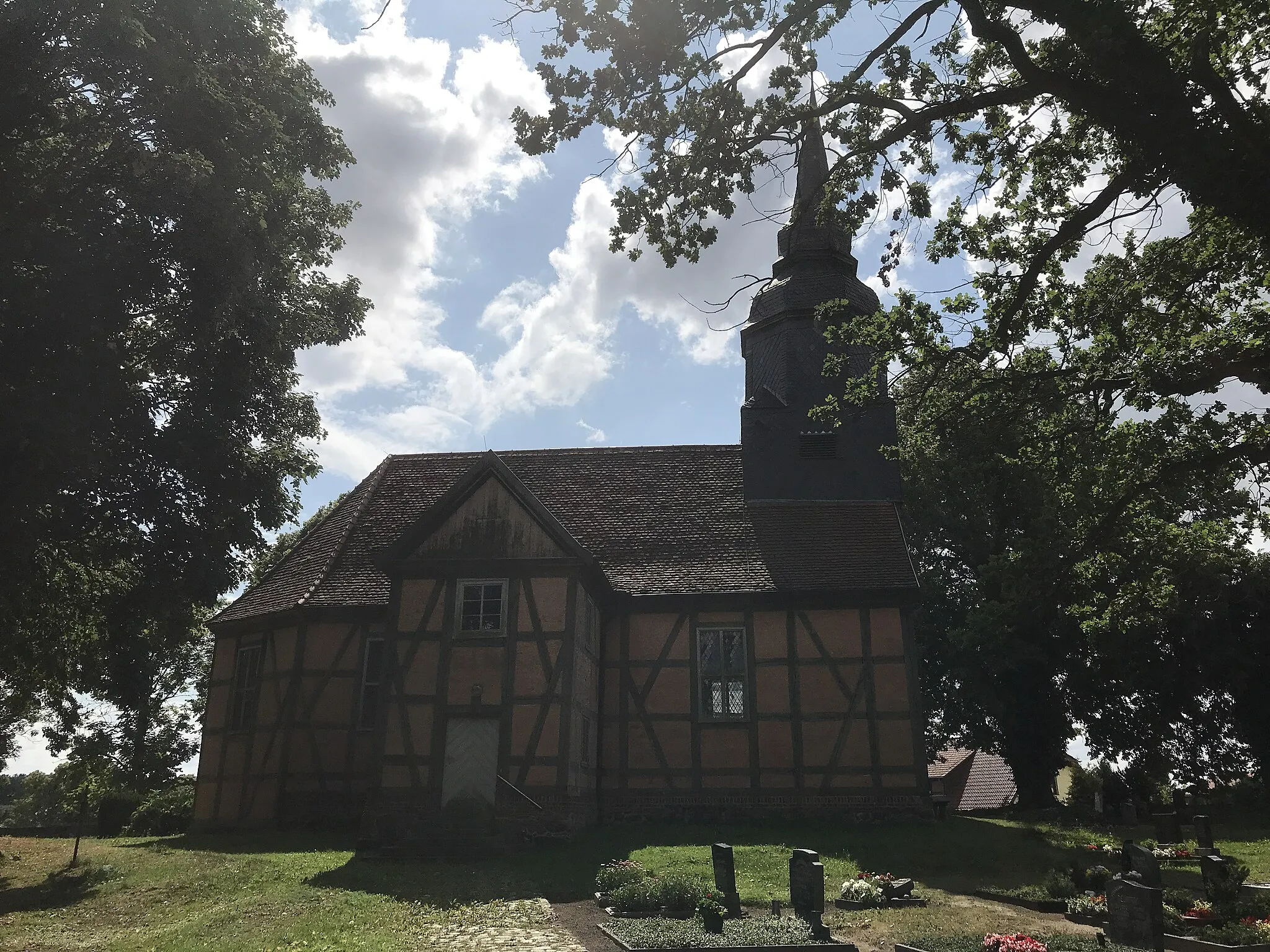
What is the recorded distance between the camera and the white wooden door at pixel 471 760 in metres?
16.4

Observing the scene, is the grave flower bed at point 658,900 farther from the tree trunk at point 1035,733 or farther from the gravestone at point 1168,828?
the tree trunk at point 1035,733

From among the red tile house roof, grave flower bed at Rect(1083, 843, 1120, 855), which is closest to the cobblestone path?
grave flower bed at Rect(1083, 843, 1120, 855)

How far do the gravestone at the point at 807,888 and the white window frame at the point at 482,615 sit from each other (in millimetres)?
8077

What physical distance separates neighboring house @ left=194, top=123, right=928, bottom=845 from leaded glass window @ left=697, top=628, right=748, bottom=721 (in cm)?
5

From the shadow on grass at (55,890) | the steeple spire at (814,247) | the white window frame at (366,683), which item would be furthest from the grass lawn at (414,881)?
the steeple spire at (814,247)

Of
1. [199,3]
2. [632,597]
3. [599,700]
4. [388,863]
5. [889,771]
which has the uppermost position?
[199,3]

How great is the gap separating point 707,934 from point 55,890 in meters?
10.3

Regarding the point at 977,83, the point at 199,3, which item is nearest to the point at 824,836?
the point at 977,83

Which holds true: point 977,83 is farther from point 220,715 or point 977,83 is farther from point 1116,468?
point 220,715

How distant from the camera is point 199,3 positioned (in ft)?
42.6

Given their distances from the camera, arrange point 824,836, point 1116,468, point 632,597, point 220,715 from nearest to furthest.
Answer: point 1116,468
point 824,836
point 632,597
point 220,715

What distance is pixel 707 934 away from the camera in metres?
9.37

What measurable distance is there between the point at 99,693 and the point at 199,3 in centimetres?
1636

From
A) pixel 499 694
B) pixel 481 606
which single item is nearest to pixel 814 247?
pixel 481 606
